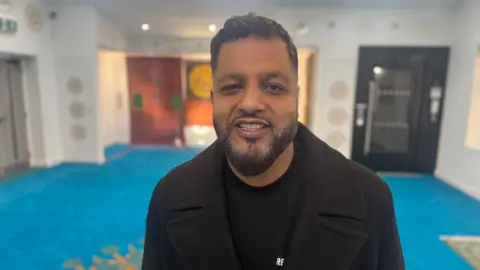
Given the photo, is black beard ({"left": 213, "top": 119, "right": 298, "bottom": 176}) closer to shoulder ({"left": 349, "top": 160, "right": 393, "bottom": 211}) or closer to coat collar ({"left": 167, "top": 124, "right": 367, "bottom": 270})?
coat collar ({"left": 167, "top": 124, "right": 367, "bottom": 270})

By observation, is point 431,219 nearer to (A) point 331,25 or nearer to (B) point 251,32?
(A) point 331,25

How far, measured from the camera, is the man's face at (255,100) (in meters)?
0.79

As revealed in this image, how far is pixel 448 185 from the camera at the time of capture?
15.6 feet

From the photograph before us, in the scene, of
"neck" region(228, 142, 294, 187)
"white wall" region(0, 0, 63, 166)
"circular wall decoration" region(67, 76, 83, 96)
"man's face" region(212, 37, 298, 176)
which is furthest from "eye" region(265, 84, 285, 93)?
"circular wall decoration" region(67, 76, 83, 96)

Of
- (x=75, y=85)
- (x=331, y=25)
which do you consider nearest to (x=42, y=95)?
(x=75, y=85)

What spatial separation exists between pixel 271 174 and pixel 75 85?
17.7ft

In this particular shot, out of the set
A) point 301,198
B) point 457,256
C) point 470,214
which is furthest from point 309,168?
point 470,214

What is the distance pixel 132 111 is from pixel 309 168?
726cm

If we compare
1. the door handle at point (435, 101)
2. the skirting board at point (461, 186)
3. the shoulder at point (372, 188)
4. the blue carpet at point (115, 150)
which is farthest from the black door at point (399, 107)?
the shoulder at point (372, 188)

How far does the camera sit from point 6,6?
4.46 meters

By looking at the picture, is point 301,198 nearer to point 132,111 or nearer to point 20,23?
point 20,23

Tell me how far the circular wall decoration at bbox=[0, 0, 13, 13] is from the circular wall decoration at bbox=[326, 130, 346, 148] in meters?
4.80

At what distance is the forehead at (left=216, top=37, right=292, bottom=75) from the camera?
0.78 m

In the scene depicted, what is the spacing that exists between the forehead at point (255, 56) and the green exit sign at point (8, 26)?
480 cm
